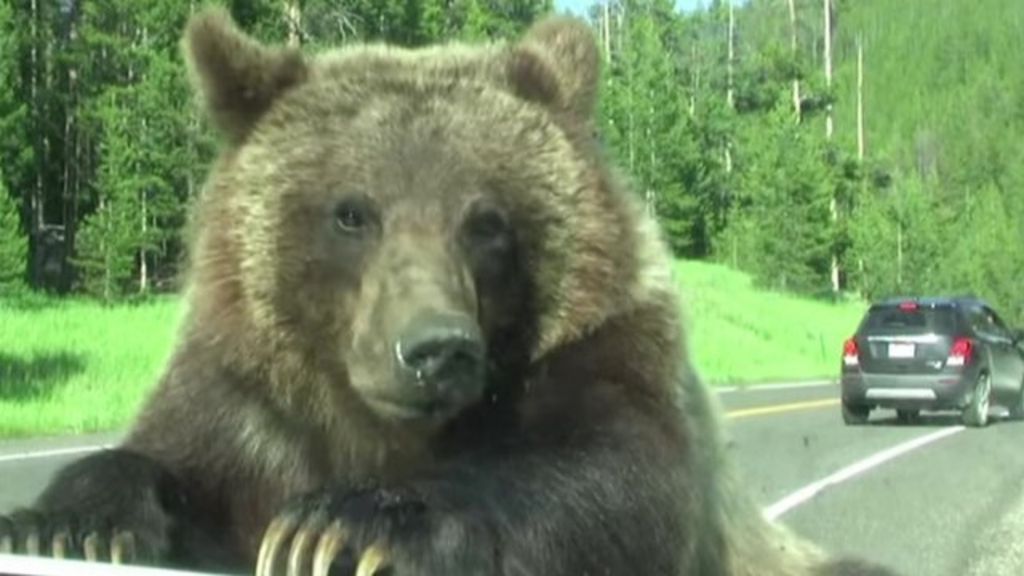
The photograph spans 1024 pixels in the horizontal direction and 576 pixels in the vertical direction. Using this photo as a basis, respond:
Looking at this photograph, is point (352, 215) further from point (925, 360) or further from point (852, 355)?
point (925, 360)

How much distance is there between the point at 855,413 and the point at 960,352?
4.99ft

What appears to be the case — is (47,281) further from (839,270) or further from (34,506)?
(34,506)

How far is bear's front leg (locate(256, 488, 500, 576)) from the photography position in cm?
346

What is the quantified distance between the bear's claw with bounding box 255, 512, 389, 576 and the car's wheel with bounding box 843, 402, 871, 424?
2348cm

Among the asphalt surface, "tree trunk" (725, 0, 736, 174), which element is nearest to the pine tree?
the asphalt surface

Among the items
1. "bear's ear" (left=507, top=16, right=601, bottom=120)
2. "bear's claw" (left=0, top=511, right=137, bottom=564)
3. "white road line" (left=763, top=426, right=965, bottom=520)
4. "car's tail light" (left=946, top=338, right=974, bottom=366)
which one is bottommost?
"white road line" (left=763, top=426, right=965, bottom=520)

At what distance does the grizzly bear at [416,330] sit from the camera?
3.96 meters

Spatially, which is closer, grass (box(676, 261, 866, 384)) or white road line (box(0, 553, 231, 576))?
white road line (box(0, 553, 231, 576))

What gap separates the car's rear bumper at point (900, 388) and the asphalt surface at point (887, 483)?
0.36m

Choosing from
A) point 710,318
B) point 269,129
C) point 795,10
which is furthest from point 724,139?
point 269,129

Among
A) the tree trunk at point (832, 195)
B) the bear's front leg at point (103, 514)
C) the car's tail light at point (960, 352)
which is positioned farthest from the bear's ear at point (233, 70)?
the tree trunk at point (832, 195)

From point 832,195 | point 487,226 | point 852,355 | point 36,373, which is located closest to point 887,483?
point 852,355

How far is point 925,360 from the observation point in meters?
26.5

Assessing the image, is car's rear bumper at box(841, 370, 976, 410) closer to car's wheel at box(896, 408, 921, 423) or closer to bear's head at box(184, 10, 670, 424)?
car's wheel at box(896, 408, 921, 423)
